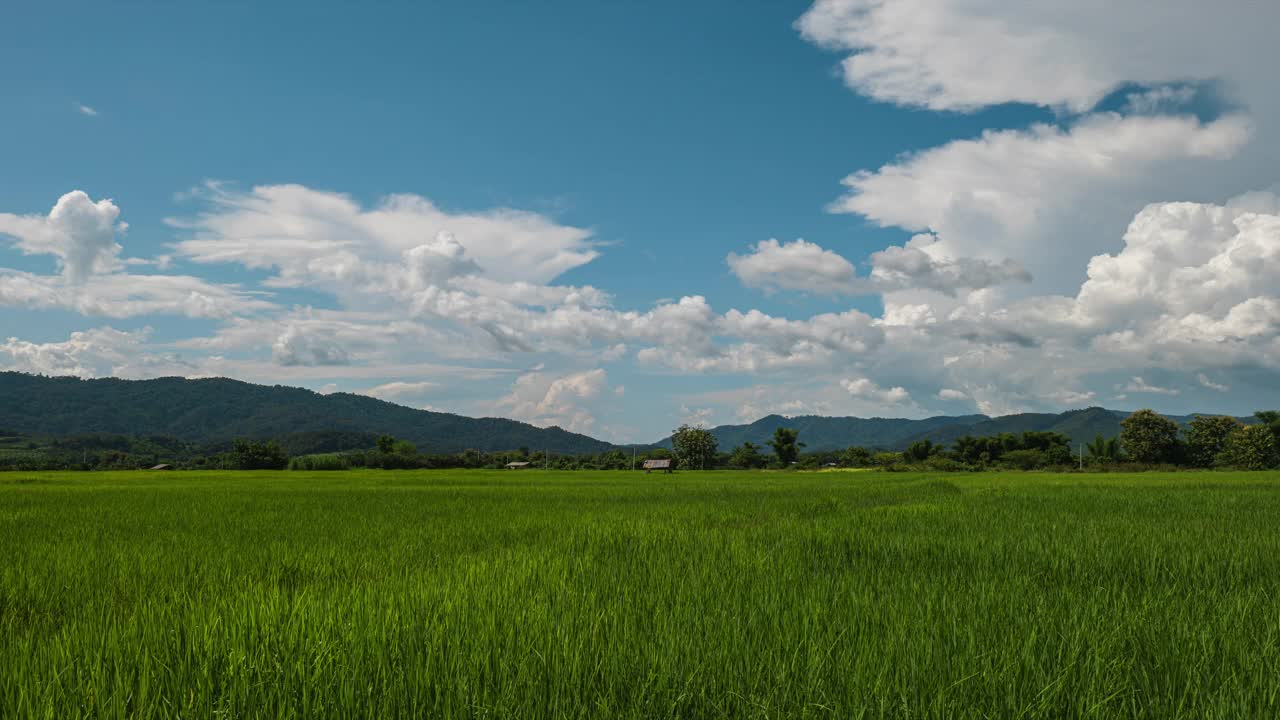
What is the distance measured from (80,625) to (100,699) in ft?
6.84

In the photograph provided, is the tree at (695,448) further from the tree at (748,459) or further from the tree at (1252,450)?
the tree at (1252,450)

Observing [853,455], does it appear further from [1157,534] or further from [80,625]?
[80,625]

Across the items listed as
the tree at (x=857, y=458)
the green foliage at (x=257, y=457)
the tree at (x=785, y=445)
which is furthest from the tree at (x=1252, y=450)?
the green foliage at (x=257, y=457)

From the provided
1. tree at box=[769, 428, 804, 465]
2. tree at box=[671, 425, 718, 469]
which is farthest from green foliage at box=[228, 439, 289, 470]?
tree at box=[769, 428, 804, 465]

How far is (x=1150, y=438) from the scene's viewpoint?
82.8 m

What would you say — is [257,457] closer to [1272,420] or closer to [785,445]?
[785,445]

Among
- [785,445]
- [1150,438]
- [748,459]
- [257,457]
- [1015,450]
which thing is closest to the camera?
[257,457]

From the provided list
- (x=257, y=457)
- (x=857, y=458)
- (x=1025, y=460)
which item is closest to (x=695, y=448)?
(x=857, y=458)

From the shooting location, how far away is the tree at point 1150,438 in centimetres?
8200

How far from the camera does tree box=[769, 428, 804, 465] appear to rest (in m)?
99.6

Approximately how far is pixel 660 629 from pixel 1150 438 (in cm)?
10070

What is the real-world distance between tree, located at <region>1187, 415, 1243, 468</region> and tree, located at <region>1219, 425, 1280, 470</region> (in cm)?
266

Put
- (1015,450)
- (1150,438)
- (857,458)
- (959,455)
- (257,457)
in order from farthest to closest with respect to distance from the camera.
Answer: (857,458) → (1015,450) → (959,455) → (1150,438) → (257,457)

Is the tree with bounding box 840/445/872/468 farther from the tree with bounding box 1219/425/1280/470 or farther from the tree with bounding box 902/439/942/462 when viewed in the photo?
the tree with bounding box 1219/425/1280/470
